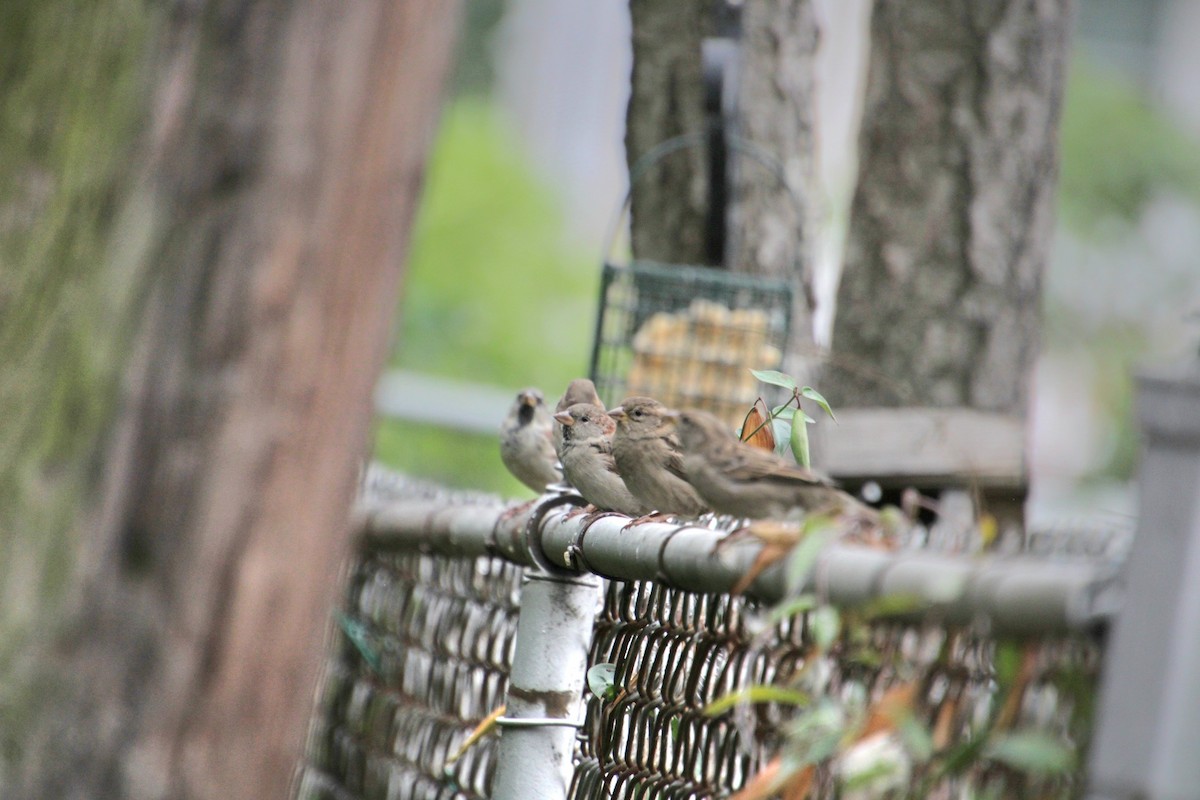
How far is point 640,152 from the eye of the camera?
624cm

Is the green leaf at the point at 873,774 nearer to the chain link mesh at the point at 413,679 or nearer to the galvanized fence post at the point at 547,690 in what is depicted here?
the galvanized fence post at the point at 547,690

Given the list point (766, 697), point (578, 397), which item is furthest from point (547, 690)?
point (578, 397)

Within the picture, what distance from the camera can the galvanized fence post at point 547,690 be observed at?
2.50m

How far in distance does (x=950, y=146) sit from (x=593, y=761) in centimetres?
440

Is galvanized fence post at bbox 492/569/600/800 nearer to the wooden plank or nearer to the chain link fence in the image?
the chain link fence

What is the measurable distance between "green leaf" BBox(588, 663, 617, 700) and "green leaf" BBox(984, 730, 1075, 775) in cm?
111

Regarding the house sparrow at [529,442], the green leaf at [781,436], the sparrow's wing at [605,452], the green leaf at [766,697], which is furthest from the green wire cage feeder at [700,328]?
the green leaf at [766,697]

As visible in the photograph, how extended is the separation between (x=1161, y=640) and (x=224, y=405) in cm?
110

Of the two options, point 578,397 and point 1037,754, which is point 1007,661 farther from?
point 578,397

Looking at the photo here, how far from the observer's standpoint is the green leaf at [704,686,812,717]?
1.69 m

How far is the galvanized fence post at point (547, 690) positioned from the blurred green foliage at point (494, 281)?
1195 cm

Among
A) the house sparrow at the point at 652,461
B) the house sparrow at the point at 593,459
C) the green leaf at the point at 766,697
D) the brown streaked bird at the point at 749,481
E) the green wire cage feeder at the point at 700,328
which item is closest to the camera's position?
the green leaf at the point at 766,697

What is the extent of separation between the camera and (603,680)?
248 cm

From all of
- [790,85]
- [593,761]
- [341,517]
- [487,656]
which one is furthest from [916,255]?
[341,517]
